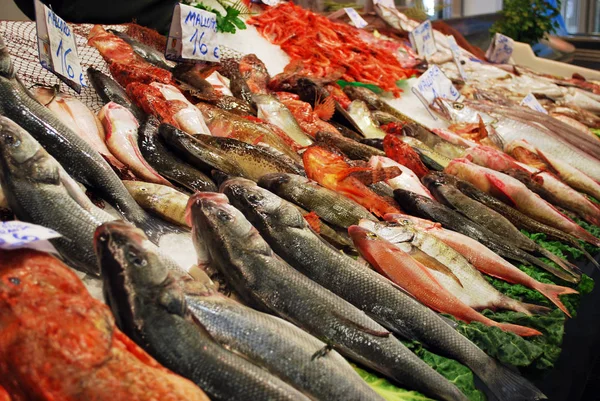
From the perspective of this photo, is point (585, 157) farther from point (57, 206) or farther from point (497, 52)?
point (57, 206)

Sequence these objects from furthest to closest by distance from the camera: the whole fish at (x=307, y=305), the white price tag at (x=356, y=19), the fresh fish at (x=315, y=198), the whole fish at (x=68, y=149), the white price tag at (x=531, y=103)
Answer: the white price tag at (x=356, y=19), the white price tag at (x=531, y=103), the fresh fish at (x=315, y=198), the whole fish at (x=68, y=149), the whole fish at (x=307, y=305)

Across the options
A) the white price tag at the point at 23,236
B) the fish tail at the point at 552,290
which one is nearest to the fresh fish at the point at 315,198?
the fish tail at the point at 552,290

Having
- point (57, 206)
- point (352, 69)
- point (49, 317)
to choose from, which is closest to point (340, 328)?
point (49, 317)

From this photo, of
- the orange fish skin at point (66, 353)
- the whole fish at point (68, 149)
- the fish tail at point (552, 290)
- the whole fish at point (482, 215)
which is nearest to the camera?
the orange fish skin at point (66, 353)

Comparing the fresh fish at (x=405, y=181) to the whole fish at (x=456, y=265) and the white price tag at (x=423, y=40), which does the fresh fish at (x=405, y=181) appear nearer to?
the whole fish at (x=456, y=265)

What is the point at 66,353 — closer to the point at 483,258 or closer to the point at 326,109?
the point at 483,258

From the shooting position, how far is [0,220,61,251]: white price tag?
1.74 meters

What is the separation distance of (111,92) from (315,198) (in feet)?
5.11

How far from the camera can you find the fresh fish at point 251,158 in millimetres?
3320

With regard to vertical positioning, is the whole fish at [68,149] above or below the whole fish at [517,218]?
above

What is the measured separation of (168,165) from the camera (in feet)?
10.2

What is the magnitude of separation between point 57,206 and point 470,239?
211 cm

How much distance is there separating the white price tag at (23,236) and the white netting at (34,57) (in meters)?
2.07

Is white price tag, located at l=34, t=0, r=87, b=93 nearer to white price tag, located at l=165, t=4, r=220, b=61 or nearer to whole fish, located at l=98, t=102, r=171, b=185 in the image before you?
whole fish, located at l=98, t=102, r=171, b=185
